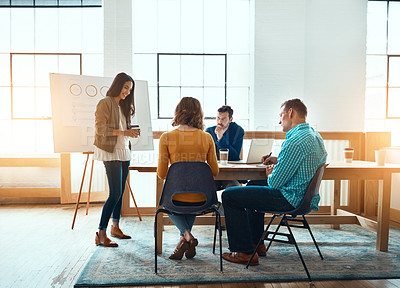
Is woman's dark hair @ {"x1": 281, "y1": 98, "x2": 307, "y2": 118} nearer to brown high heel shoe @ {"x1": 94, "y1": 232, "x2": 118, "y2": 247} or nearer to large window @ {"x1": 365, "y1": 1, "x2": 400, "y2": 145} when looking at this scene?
brown high heel shoe @ {"x1": 94, "y1": 232, "x2": 118, "y2": 247}

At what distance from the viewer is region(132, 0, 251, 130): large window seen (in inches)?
176

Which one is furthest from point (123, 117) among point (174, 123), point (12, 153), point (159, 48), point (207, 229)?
point (12, 153)

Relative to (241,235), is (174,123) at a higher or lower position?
higher

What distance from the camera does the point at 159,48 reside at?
4500 millimetres

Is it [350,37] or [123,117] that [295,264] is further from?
[350,37]

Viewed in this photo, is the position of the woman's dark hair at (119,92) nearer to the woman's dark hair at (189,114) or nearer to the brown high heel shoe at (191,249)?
the woman's dark hair at (189,114)

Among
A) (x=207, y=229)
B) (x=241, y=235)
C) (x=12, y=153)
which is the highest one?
(x=12, y=153)

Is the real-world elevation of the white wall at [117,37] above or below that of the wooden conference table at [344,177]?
above

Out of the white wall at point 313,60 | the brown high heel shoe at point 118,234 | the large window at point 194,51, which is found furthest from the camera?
the large window at point 194,51

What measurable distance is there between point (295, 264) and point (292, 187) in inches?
25.2

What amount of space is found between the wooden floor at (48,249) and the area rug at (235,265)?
0.28ft

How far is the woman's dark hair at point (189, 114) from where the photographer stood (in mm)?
2414

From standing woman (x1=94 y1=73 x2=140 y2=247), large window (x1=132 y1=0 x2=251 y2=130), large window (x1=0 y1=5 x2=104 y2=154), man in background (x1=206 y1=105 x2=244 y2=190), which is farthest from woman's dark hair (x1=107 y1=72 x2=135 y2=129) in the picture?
large window (x1=0 y1=5 x2=104 y2=154)

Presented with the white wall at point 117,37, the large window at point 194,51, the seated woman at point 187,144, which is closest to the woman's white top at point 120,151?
the seated woman at point 187,144
